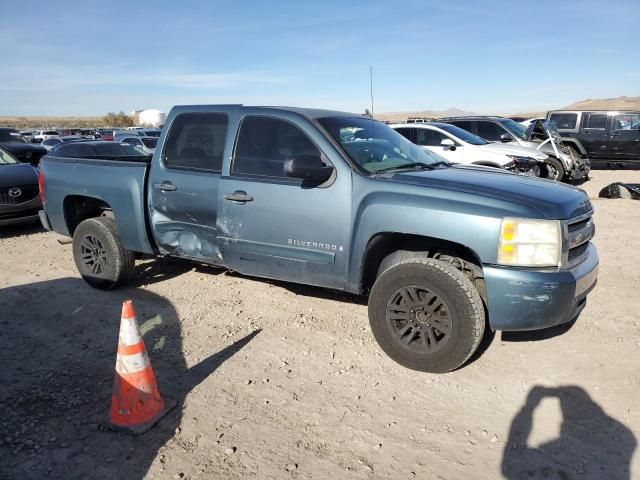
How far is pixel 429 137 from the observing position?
37.6ft

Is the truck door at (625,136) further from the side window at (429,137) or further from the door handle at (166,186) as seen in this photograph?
the door handle at (166,186)

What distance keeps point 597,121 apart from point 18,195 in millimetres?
16845

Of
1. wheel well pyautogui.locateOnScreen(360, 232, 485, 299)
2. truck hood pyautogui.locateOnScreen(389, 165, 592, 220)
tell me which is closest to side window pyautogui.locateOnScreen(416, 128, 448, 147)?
truck hood pyautogui.locateOnScreen(389, 165, 592, 220)

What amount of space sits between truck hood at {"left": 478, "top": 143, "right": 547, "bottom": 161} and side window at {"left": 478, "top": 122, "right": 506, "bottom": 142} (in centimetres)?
165

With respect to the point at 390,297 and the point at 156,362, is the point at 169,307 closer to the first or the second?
the point at 156,362

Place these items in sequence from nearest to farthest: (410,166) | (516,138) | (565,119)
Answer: (410,166), (516,138), (565,119)

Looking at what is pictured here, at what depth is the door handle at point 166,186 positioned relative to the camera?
4.56 m

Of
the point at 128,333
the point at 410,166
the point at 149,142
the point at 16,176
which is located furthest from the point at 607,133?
the point at 149,142

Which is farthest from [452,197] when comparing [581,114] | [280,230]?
[581,114]

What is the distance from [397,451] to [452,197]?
166 centimetres

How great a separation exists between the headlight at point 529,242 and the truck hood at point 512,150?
26.3 ft

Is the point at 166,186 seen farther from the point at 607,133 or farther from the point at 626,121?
the point at 626,121

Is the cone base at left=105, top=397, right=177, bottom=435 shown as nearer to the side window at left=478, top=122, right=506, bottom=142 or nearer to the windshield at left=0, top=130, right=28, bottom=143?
the side window at left=478, top=122, right=506, bottom=142

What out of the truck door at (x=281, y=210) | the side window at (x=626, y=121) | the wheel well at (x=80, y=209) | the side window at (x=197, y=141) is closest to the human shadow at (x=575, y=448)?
the truck door at (x=281, y=210)
